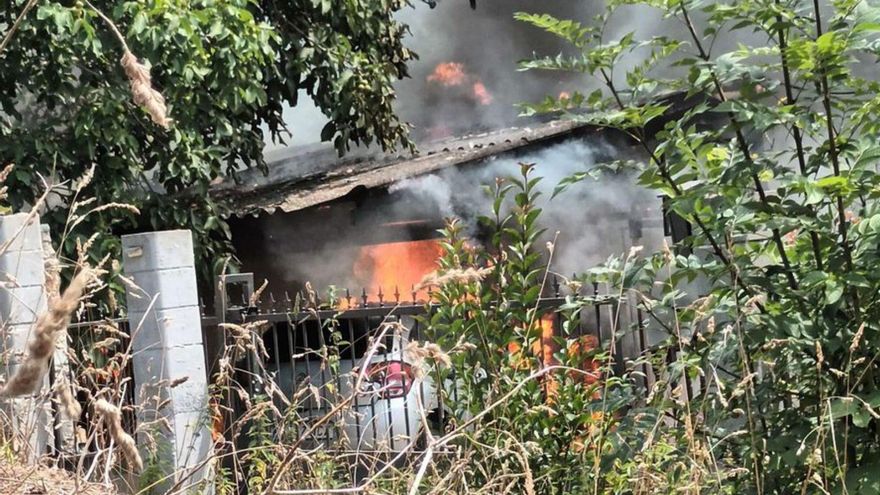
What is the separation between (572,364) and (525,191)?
2.58 feet

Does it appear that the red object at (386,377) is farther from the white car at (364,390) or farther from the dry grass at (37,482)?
the dry grass at (37,482)

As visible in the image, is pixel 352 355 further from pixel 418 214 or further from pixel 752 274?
pixel 418 214

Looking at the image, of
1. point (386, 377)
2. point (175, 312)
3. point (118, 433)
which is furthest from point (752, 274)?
point (175, 312)

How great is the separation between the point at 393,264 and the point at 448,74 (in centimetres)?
383

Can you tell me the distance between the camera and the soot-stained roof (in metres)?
11.2

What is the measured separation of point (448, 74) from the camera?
14797 mm

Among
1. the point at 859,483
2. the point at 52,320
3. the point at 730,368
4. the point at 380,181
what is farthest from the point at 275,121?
the point at 52,320

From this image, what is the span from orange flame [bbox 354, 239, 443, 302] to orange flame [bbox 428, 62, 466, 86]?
3473 millimetres

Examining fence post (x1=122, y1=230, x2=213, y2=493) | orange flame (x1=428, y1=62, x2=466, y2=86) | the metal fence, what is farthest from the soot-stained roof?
fence post (x1=122, y1=230, x2=213, y2=493)

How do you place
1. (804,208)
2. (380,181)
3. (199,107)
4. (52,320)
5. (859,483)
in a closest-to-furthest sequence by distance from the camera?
1. (52,320)
2. (859,483)
3. (804,208)
4. (199,107)
5. (380,181)

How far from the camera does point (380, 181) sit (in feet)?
38.0

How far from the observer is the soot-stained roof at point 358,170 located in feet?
36.8

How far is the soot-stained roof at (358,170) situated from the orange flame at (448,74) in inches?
49.9

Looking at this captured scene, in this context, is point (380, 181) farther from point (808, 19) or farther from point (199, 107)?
point (808, 19)
